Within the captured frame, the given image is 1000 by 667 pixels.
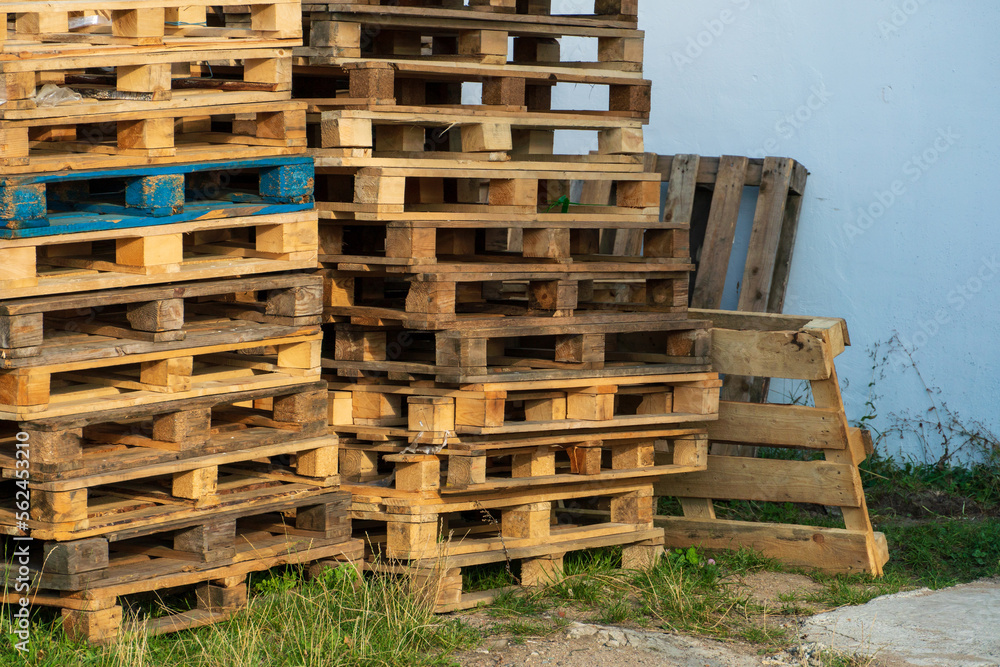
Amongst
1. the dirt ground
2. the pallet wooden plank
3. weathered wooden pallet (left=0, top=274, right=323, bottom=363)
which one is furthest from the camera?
the pallet wooden plank

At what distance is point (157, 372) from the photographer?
466 centimetres

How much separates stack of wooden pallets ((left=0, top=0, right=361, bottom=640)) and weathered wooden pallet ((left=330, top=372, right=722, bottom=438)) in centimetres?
38

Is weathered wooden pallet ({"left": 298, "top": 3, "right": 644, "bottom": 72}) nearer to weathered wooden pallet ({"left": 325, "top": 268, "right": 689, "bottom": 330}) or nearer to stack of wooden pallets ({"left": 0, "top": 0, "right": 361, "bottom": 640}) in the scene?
stack of wooden pallets ({"left": 0, "top": 0, "right": 361, "bottom": 640})

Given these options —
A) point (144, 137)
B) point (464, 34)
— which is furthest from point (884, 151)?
point (144, 137)

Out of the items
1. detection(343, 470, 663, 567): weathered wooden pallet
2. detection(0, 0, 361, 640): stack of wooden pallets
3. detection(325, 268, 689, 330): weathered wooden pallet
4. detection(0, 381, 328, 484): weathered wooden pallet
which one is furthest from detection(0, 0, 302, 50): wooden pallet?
detection(343, 470, 663, 567): weathered wooden pallet

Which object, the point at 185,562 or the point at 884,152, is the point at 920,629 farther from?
the point at 884,152

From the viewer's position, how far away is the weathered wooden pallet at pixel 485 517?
5352mm

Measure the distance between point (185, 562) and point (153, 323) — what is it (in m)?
0.96

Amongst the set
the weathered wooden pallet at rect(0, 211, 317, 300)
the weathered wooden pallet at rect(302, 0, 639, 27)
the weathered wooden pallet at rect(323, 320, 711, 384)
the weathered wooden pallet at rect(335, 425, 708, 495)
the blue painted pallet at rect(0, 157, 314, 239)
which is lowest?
the weathered wooden pallet at rect(335, 425, 708, 495)

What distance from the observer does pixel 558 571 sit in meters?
5.68

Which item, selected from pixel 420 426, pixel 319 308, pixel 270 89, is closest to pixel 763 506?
pixel 420 426

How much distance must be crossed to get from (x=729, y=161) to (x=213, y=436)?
4.23m

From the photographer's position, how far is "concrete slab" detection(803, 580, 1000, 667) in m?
4.89

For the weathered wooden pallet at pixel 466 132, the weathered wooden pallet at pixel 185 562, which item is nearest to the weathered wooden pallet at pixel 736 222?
the weathered wooden pallet at pixel 466 132
